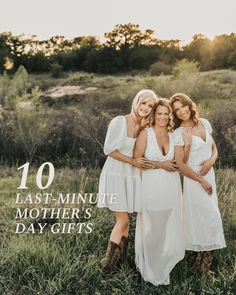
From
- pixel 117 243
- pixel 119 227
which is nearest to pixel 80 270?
pixel 117 243

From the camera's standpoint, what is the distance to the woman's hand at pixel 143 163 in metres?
4.23

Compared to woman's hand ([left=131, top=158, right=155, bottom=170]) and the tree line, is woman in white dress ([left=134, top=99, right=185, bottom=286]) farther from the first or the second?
the tree line

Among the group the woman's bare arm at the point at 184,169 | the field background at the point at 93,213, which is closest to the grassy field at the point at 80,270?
the field background at the point at 93,213

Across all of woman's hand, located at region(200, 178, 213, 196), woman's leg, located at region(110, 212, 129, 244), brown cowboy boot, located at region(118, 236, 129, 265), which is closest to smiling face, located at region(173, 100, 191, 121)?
woman's hand, located at region(200, 178, 213, 196)

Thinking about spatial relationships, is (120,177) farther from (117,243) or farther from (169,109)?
(169,109)

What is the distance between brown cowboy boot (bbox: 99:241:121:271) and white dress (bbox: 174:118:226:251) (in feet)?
2.05

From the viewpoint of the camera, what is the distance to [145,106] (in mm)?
4254

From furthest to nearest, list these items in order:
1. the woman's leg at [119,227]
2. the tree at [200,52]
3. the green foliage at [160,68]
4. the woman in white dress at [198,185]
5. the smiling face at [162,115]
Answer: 1. the tree at [200,52]
2. the green foliage at [160,68]
3. the woman's leg at [119,227]
4. the woman in white dress at [198,185]
5. the smiling face at [162,115]

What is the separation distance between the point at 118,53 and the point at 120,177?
26546 mm

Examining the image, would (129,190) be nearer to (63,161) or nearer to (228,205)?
(228,205)

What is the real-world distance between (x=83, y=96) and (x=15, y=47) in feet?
49.7

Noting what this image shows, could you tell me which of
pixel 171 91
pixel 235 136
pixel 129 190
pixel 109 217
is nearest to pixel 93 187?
pixel 109 217

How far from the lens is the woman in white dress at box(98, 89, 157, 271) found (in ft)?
14.1

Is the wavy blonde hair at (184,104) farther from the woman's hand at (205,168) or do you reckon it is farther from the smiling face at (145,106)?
the woman's hand at (205,168)
